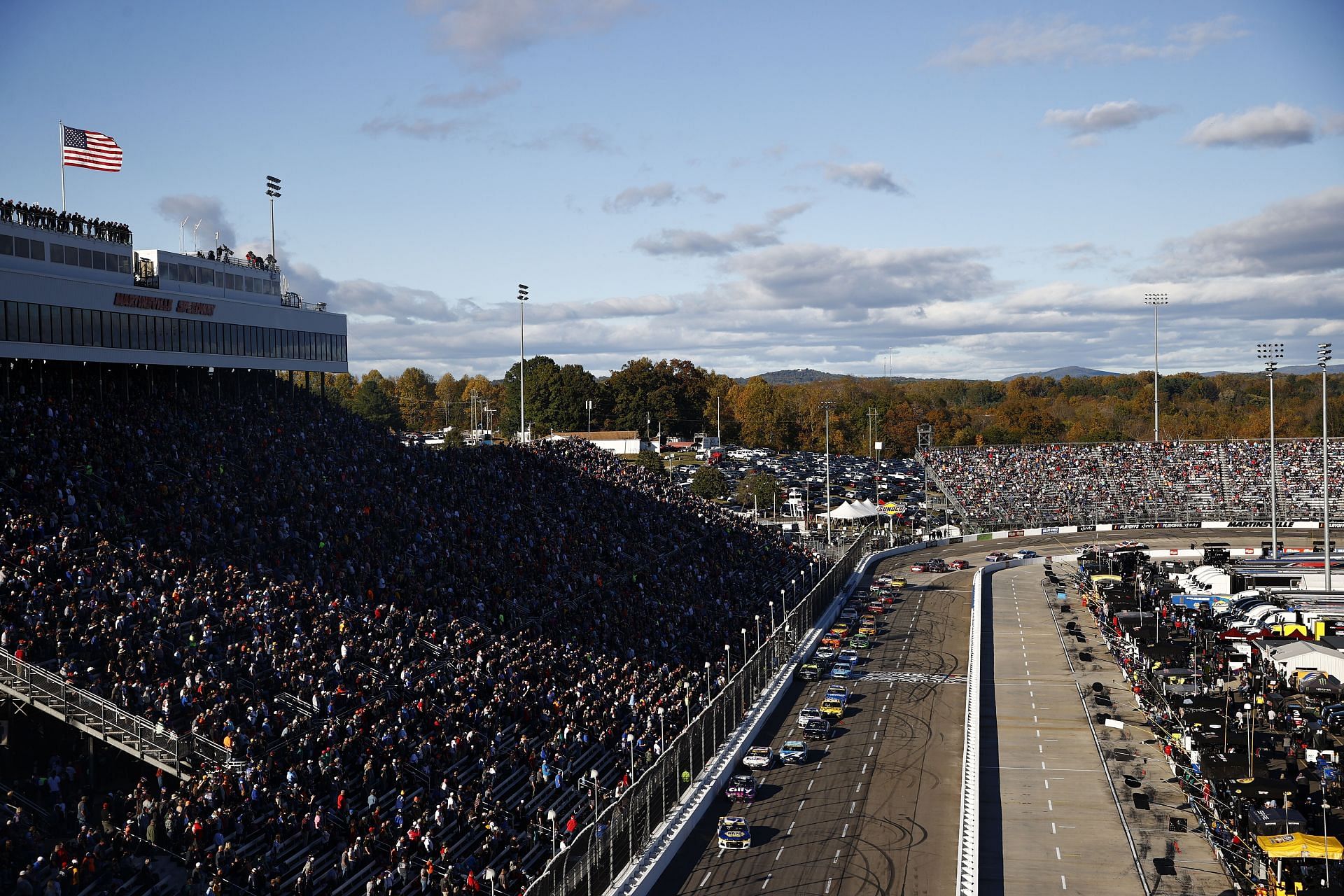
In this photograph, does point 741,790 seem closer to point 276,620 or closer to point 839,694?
point 839,694

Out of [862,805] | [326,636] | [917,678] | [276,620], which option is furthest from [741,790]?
[917,678]

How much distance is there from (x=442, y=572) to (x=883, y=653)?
26.7 meters

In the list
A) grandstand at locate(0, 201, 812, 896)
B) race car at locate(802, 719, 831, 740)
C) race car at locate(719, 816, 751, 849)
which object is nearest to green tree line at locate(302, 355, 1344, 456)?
grandstand at locate(0, 201, 812, 896)

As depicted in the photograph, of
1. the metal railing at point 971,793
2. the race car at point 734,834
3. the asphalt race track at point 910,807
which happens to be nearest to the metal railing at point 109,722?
the asphalt race track at point 910,807

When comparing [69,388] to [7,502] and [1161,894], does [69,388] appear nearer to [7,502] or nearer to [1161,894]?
[7,502]

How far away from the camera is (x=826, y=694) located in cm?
5016

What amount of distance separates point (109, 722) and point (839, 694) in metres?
30.8

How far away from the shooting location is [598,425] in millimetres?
146875

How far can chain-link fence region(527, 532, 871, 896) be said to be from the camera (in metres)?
28.4

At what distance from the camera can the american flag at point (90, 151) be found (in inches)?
1752

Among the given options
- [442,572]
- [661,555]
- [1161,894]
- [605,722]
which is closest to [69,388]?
[442,572]

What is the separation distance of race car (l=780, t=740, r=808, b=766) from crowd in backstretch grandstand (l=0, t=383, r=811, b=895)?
3936mm

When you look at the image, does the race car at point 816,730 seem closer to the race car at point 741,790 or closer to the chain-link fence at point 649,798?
the chain-link fence at point 649,798

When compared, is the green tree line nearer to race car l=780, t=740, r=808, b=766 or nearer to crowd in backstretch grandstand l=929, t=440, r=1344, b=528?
crowd in backstretch grandstand l=929, t=440, r=1344, b=528
